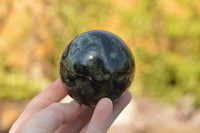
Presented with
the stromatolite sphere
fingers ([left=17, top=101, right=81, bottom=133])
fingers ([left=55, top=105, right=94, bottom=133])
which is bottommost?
fingers ([left=55, top=105, right=94, bottom=133])

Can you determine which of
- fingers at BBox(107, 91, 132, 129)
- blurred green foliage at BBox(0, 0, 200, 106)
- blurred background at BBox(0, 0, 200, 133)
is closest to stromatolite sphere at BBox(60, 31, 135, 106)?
fingers at BBox(107, 91, 132, 129)

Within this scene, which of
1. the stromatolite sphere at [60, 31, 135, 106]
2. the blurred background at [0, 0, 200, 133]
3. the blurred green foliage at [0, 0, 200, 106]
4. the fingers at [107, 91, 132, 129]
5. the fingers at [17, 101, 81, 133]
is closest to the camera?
the fingers at [17, 101, 81, 133]

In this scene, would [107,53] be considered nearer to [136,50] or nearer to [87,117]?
[87,117]

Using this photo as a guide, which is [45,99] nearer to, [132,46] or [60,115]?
[60,115]

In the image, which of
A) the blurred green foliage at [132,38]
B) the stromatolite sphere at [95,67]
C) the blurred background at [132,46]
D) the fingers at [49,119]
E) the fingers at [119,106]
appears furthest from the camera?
the blurred green foliage at [132,38]

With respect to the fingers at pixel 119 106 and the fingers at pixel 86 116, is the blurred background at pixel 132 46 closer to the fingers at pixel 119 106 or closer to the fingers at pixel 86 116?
the fingers at pixel 86 116

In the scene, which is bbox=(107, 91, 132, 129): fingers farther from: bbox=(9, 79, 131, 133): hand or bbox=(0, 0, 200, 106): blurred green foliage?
bbox=(0, 0, 200, 106): blurred green foliage

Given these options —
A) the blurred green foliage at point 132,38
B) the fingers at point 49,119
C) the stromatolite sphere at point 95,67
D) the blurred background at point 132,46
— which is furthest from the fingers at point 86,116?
the blurred green foliage at point 132,38
